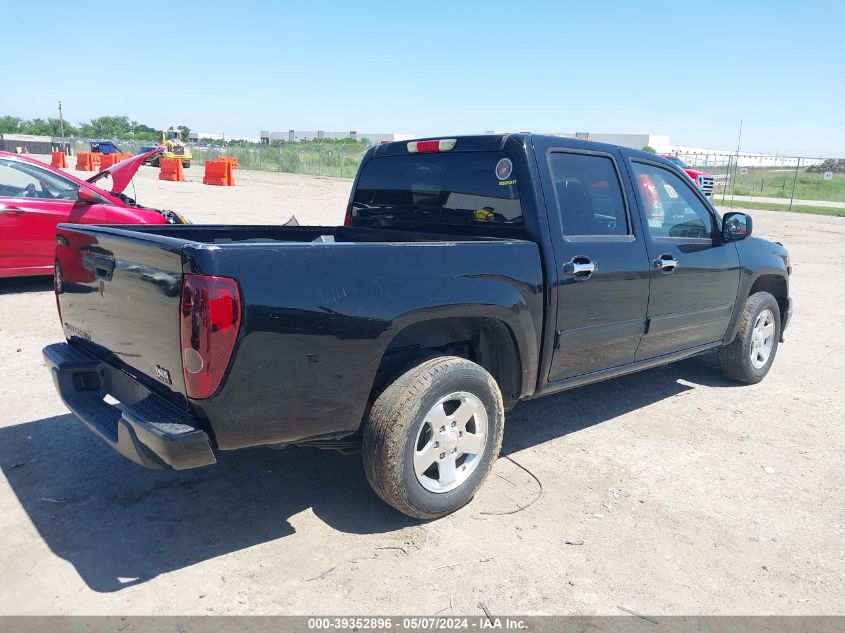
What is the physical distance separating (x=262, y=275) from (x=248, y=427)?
0.65m

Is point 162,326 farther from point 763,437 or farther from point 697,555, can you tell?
point 763,437

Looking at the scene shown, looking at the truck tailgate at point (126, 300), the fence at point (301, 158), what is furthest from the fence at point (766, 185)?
the truck tailgate at point (126, 300)

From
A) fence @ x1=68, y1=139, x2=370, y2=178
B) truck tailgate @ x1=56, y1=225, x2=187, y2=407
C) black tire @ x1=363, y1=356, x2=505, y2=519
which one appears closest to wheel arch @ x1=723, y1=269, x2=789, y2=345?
black tire @ x1=363, y1=356, x2=505, y2=519

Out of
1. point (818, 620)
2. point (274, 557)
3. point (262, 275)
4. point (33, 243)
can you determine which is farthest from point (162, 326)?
point (33, 243)

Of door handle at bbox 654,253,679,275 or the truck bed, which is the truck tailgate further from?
door handle at bbox 654,253,679,275

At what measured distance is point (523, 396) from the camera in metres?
4.01

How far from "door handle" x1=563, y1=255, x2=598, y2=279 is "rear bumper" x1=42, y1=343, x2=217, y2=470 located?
221 cm

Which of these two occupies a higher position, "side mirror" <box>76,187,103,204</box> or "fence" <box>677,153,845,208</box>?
"fence" <box>677,153,845,208</box>

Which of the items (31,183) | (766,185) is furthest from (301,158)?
(31,183)

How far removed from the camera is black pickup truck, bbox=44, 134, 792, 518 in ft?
9.28

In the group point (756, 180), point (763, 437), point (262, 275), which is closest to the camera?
point (262, 275)

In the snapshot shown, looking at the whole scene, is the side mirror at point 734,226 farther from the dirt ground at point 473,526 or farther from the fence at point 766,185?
the fence at point 766,185

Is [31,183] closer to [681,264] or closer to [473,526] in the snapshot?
[473,526]

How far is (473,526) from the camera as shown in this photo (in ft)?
11.7
